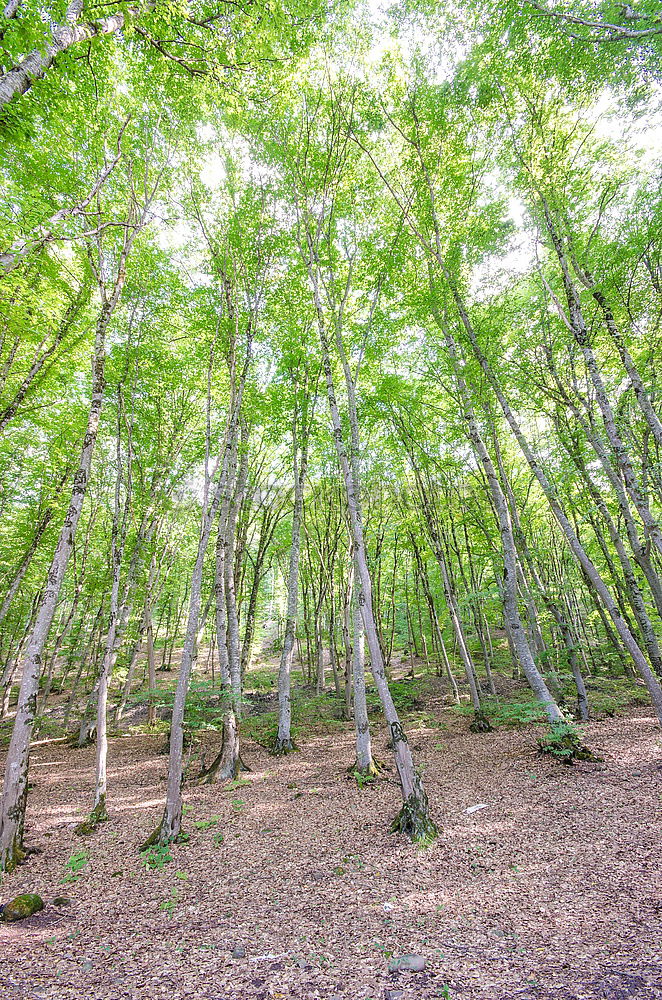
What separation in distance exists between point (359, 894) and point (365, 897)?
0.10m

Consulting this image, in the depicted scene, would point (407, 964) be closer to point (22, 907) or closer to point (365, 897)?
point (365, 897)

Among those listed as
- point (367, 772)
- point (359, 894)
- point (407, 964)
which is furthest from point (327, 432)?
point (407, 964)

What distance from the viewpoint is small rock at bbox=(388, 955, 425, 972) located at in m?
3.45

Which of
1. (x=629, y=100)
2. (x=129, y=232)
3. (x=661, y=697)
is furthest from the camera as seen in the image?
(x=129, y=232)

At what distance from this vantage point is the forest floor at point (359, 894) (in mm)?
3379

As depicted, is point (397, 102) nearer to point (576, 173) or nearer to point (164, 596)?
point (576, 173)

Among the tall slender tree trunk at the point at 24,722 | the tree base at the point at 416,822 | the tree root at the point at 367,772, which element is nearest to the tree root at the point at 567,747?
the tree base at the point at 416,822

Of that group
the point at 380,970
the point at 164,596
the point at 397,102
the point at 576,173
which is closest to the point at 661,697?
the point at 380,970

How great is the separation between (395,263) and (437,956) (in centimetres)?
1121

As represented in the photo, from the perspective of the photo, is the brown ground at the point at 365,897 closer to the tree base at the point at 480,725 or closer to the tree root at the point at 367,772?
the tree root at the point at 367,772

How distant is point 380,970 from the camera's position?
3.47 metres

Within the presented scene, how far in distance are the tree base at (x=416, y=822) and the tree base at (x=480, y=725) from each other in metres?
6.79

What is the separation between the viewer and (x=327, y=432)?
12.7 m

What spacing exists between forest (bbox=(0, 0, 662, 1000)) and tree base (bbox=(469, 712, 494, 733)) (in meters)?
0.13
